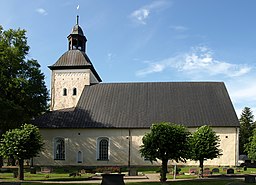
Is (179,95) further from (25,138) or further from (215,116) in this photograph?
(25,138)

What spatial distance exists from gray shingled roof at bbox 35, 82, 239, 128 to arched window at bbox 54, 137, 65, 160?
6.14 ft

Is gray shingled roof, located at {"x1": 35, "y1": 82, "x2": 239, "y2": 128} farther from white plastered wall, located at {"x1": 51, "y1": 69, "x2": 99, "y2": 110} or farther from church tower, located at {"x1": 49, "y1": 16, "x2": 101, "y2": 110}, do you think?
church tower, located at {"x1": 49, "y1": 16, "x2": 101, "y2": 110}

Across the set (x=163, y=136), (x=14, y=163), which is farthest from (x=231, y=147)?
(x=14, y=163)

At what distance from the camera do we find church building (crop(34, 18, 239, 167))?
3597 centimetres

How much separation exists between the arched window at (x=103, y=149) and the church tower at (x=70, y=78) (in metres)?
8.05

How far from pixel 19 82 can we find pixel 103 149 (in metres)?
12.1

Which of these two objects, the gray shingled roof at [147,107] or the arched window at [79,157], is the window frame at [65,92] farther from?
the arched window at [79,157]

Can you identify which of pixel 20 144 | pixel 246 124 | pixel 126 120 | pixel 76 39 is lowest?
pixel 246 124

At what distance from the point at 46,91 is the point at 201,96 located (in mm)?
18707

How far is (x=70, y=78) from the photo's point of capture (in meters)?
42.8

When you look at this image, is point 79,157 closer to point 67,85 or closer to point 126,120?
point 126,120

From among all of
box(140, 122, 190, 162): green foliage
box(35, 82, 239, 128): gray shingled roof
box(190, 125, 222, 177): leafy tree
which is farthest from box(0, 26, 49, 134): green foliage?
box(190, 125, 222, 177): leafy tree

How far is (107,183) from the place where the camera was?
15797 millimetres

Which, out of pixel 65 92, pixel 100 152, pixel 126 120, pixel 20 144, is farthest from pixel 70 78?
pixel 20 144
